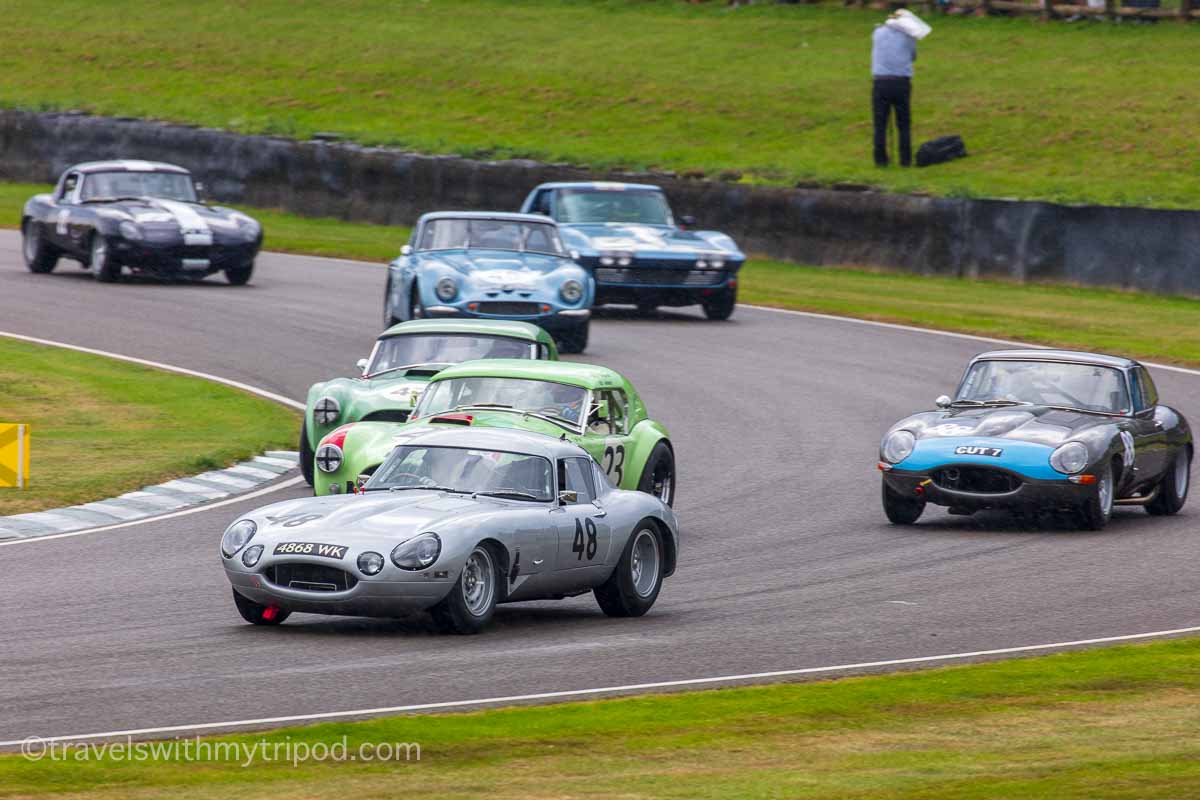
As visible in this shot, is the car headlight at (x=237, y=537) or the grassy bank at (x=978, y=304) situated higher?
the car headlight at (x=237, y=537)

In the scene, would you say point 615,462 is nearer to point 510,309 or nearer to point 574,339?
point 510,309

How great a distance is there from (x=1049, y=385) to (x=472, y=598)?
6.51 meters

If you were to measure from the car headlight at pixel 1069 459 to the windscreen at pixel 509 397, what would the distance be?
3.23 metres

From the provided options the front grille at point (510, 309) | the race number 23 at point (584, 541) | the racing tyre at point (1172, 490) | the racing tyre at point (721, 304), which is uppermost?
the race number 23 at point (584, 541)

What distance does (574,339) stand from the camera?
2139 cm

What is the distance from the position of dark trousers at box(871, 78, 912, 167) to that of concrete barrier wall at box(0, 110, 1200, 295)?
3.85 meters

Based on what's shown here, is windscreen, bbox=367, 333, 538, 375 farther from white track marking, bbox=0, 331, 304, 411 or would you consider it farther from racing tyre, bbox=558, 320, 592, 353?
racing tyre, bbox=558, 320, 592, 353

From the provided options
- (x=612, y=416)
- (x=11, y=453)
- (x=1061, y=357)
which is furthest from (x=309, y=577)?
(x=1061, y=357)

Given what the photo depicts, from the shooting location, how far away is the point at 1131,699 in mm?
8656

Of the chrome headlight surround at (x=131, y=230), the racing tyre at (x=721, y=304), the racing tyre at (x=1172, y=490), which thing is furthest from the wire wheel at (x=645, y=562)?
the chrome headlight surround at (x=131, y=230)

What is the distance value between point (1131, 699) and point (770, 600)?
2.83 meters

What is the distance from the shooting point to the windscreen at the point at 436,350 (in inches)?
607

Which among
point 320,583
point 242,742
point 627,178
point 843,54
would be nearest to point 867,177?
point 627,178

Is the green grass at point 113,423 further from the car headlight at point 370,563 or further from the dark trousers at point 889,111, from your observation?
the dark trousers at point 889,111
